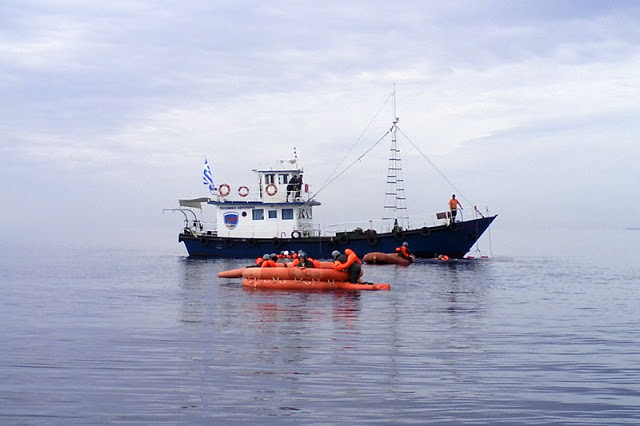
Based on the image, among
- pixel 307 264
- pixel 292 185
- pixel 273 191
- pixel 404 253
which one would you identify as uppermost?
pixel 292 185

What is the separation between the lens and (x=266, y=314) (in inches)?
959

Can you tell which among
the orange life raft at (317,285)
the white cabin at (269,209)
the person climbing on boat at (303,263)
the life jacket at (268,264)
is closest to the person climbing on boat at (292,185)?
the white cabin at (269,209)

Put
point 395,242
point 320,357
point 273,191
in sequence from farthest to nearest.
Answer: point 273,191, point 395,242, point 320,357

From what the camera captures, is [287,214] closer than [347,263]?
No

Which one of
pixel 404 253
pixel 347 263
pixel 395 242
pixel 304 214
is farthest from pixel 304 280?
pixel 304 214

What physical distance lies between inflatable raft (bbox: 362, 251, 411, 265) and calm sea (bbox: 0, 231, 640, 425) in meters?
15.6

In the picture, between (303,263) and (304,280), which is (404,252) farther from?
(304,280)

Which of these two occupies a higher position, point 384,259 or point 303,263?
point 303,263

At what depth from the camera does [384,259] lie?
1889 inches

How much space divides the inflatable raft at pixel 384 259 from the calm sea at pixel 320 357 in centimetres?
1557

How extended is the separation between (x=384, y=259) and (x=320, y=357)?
31.8 m

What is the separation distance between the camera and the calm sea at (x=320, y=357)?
1200 centimetres

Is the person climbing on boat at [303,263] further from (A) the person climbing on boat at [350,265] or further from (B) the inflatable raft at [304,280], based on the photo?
(A) the person climbing on boat at [350,265]

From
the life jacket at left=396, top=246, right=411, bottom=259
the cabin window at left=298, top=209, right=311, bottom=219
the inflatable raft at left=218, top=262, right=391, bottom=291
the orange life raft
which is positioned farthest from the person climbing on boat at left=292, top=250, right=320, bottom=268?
the cabin window at left=298, top=209, right=311, bottom=219
